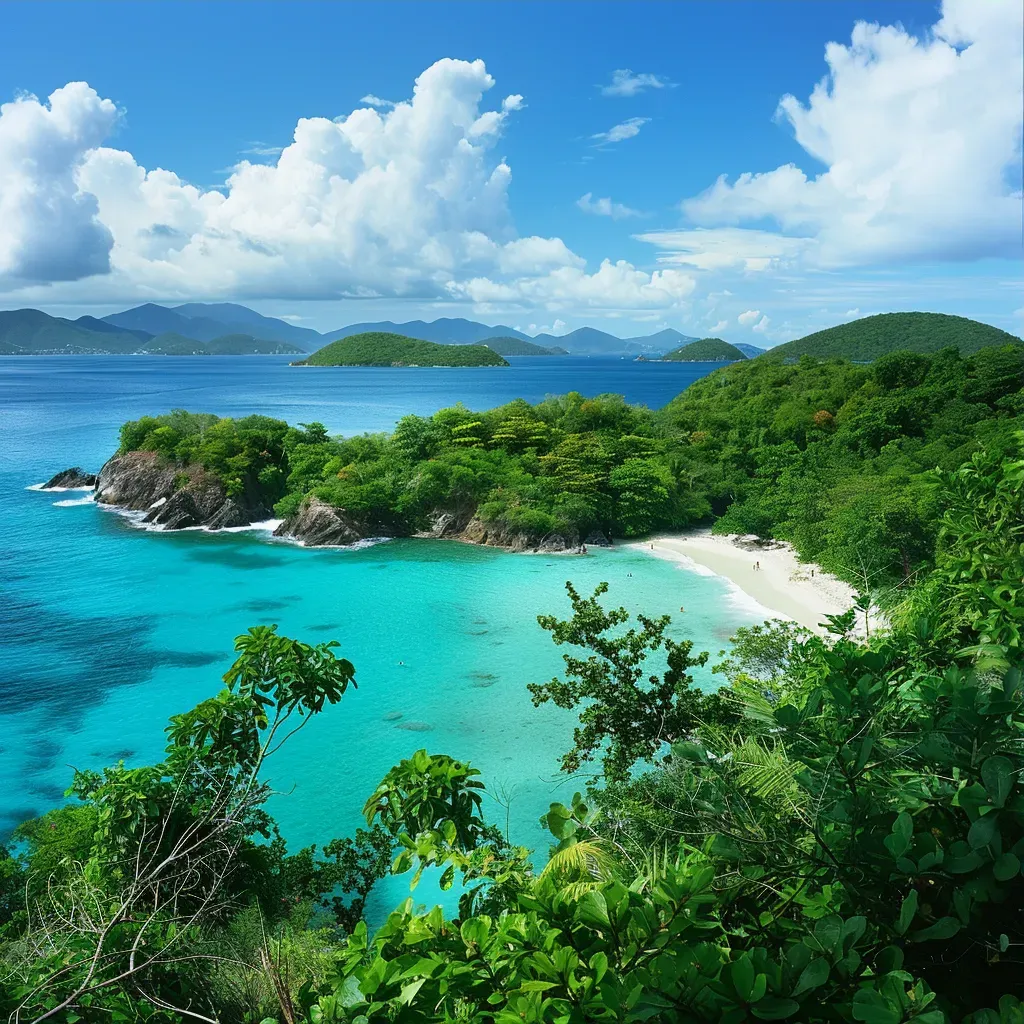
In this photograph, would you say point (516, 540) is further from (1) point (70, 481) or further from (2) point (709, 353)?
(2) point (709, 353)

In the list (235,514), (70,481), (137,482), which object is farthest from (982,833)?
(70,481)

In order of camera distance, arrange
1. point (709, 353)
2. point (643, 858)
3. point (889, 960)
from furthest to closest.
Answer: point (709, 353), point (643, 858), point (889, 960)

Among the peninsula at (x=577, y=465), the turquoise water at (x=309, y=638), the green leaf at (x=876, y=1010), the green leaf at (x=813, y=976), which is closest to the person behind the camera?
the green leaf at (x=876, y=1010)

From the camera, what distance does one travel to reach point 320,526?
2772 cm

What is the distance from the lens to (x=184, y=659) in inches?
702

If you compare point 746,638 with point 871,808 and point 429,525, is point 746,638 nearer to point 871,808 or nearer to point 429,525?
point 871,808

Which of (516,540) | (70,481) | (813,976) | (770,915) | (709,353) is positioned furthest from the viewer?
(709,353)

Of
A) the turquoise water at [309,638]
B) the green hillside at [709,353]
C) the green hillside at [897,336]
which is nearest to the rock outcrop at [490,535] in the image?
the turquoise water at [309,638]

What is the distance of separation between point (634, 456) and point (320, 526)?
13075 mm

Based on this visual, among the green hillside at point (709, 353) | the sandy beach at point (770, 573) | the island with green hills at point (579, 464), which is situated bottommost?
the sandy beach at point (770, 573)

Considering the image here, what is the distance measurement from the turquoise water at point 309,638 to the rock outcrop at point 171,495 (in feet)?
3.81

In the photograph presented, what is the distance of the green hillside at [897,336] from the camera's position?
67688mm

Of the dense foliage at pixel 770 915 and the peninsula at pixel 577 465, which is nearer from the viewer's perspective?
the dense foliage at pixel 770 915

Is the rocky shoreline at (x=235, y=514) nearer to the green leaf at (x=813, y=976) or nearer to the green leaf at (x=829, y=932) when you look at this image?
the green leaf at (x=829, y=932)
